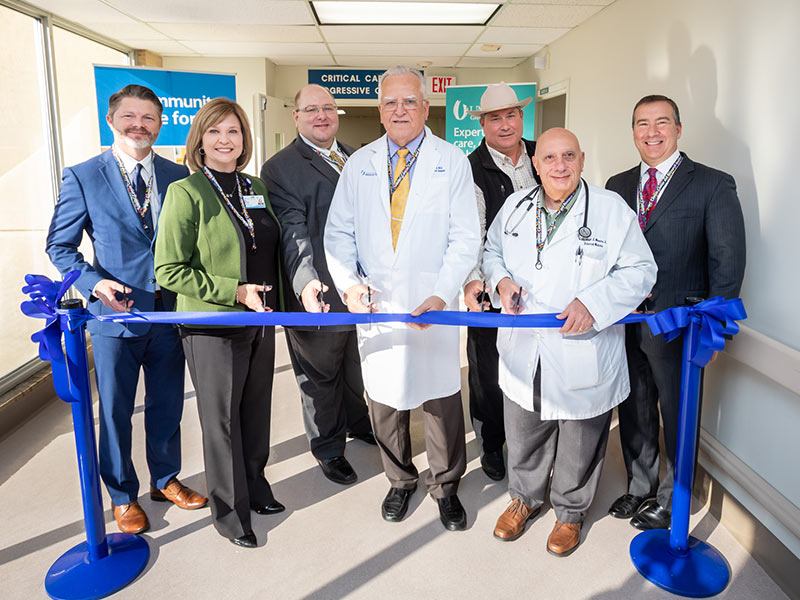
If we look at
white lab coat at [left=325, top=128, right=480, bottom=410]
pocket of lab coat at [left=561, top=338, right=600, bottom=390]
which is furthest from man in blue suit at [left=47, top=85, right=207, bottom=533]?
pocket of lab coat at [left=561, top=338, right=600, bottom=390]

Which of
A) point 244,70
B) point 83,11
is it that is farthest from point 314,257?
point 244,70

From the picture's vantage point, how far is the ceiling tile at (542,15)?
190 inches

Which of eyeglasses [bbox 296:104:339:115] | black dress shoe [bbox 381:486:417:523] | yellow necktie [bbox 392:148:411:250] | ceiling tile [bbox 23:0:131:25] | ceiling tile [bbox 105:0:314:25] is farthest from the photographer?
ceiling tile [bbox 105:0:314:25]

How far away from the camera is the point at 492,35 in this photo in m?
6.01

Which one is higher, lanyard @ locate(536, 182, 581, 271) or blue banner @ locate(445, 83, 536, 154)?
blue banner @ locate(445, 83, 536, 154)

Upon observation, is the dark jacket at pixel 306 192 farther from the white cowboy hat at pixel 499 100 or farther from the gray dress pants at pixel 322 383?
the white cowboy hat at pixel 499 100

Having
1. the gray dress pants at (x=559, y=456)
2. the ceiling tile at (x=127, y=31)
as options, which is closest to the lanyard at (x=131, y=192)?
the gray dress pants at (x=559, y=456)

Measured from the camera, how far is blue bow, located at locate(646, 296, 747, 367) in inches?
80.2

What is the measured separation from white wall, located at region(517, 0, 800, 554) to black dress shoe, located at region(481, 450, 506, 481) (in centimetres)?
101

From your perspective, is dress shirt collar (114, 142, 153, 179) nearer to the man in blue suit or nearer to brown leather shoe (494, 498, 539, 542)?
the man in blue suit

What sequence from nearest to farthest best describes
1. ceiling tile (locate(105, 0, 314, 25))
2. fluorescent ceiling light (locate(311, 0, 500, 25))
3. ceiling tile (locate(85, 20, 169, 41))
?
ceiling tile (locate(105, 0, 314, 25)) → fluorescent ceiling light (locate(311, 0, 500, 25)) → ceiling tile (locate(85, 20, 169, 41))

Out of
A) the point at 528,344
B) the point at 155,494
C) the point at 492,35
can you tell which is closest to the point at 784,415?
the point at 528,344

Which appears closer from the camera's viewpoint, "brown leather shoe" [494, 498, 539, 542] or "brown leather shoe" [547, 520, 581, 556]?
"brown leather shoe" [547, 520, 581, 556]

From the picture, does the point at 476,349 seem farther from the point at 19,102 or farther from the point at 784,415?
the point at 19,102
